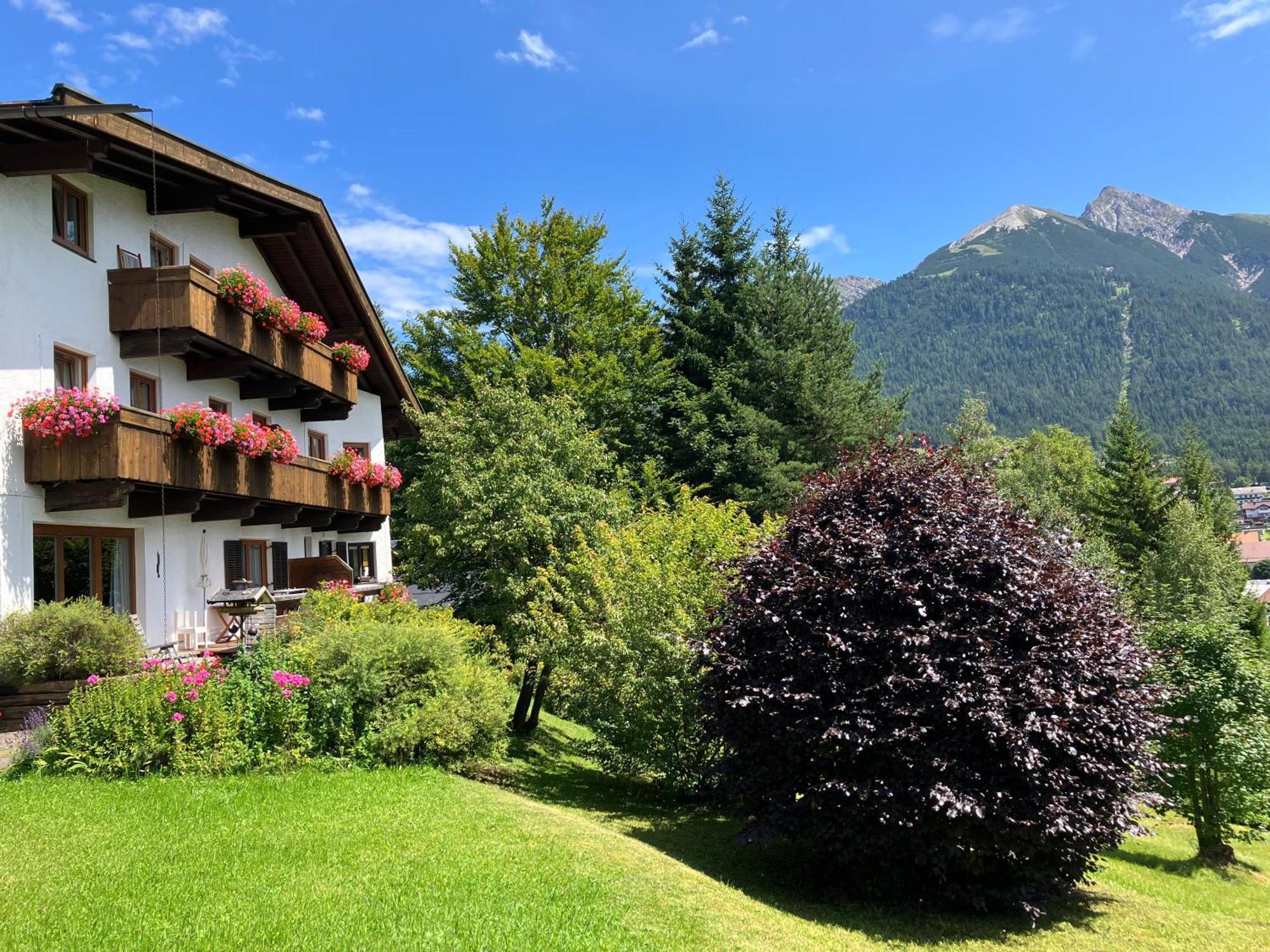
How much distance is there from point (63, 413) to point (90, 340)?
240 cm

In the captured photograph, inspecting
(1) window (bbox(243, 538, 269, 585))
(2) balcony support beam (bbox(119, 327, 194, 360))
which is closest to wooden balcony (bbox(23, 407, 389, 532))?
(1) window (bbox(243, 538, 269, 585))

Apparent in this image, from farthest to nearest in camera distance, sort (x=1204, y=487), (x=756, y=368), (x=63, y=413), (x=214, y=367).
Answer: (x=1204, y=487) < (x=756, y=368) < (x=214, y=367) < (x=63, y=413)

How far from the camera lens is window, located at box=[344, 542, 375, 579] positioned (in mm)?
28094

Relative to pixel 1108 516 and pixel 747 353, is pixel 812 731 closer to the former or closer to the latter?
pixel 747 353

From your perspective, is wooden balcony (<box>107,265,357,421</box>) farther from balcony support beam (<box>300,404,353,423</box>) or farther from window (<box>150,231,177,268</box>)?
window (<box>150,231,177,268</box>)

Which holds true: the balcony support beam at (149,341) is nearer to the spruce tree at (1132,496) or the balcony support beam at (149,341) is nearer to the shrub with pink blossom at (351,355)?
the shrub with pink blossom at (351,355)

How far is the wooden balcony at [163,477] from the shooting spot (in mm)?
14008

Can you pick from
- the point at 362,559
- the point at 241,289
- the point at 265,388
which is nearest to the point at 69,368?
the point at 241,289

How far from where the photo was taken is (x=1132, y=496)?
48844 millimetres

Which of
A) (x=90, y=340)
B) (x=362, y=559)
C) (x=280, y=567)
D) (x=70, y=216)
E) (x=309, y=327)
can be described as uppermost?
(x=70, y=216)

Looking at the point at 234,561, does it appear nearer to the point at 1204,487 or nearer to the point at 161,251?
the point at 161,251

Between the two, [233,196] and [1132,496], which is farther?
[1132,496]

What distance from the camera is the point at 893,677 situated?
33.6 ft

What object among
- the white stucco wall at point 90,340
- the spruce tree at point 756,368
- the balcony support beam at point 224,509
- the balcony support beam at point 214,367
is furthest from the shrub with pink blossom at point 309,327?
the spruce tree at point 756,368
